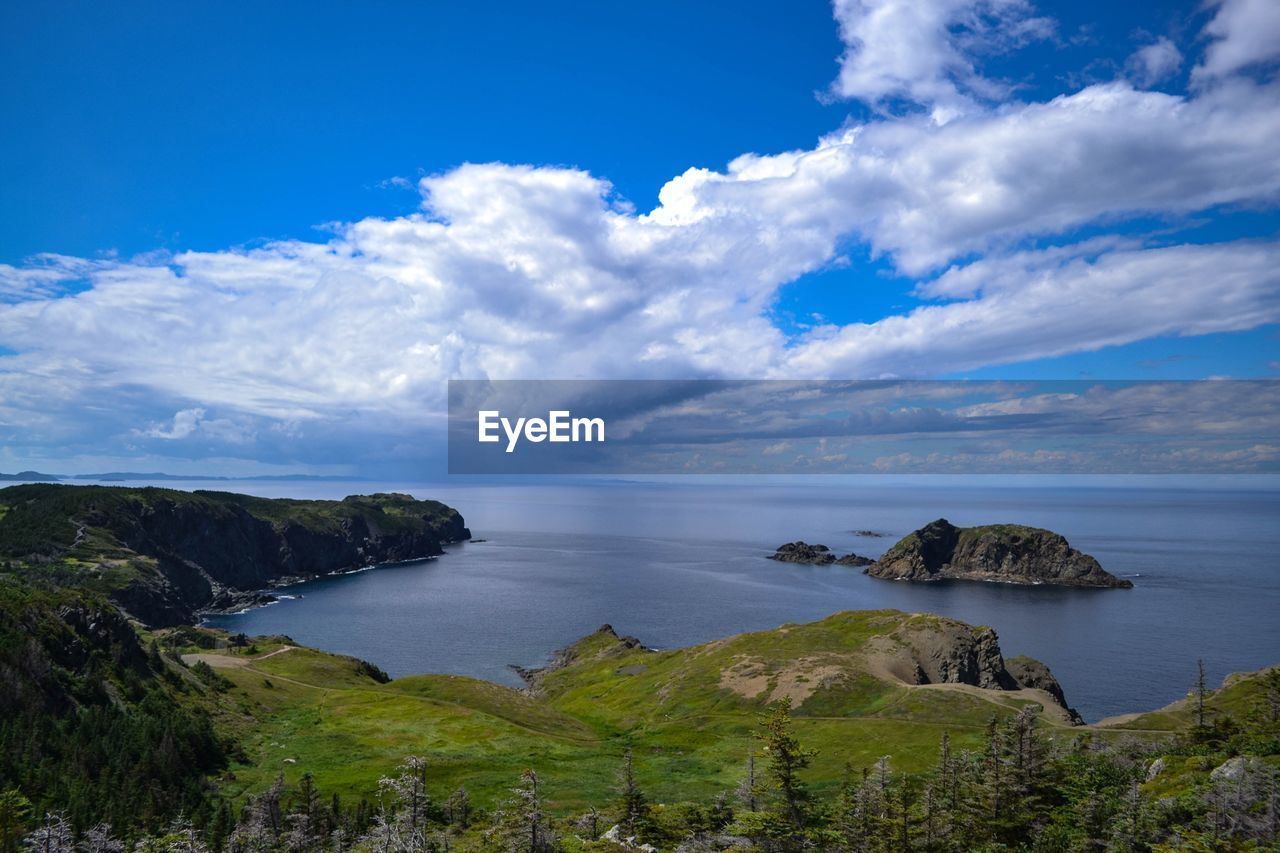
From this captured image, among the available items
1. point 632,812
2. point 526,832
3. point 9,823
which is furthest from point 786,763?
point 9,823

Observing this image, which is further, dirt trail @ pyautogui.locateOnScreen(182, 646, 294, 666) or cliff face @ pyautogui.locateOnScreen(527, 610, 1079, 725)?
dirt trail @ pyautogui.locateOnScreen(182, 646, 294, 666)

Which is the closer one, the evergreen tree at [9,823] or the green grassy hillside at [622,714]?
the evergreen tree at [9,823]

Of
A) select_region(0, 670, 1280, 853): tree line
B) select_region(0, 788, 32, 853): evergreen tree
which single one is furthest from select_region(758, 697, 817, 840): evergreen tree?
select_region(0, 788, 32, 853): evergreen tree

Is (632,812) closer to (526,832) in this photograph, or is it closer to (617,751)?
(526,832)

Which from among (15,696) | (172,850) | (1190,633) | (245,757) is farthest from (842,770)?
(1190,633)

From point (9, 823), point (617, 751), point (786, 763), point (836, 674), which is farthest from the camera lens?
point (836, 674)

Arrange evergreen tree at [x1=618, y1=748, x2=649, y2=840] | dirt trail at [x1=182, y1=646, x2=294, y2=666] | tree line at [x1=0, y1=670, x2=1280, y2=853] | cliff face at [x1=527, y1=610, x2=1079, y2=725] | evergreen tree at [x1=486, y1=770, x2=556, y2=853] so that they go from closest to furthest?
1. tree line at [x1=0, y1=670, x2=1280, y2=853]
2. evergreen tree at [x1=486, y1=770, x2=556, y2=853]
3. evergreen tree at [x1=618, y1=748, x2=649, y2=840]
4. cliff face at [x1=527, y1=610, x2=1079, y2=725]
5. dirt trail at [x1=182, y1=646, x2=294, y2=666]

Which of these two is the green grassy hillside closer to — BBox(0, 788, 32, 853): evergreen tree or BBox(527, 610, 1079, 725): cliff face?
BBox(527, 610, 1079, 725): cliff face

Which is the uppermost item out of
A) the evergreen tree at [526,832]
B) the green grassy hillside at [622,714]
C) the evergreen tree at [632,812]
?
the evergreen tree at [526,832]

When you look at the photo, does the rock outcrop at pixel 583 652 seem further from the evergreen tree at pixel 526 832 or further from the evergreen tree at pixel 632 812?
the evergreen tree at pixel 526 832

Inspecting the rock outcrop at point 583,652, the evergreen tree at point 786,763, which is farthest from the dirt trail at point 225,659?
the evergreen tree at point 786,763

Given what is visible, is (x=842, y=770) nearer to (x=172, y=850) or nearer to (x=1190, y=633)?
(x=172, y=850)

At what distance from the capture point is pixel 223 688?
10400 centimetres

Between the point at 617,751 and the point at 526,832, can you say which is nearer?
the point at 526,832
